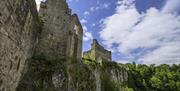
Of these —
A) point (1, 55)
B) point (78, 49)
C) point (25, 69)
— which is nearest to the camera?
point (1, 55)

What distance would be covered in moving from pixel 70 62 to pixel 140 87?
35.7 m

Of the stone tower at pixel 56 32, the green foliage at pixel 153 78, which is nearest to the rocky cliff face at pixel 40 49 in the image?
the stone tower at pixel 56 32

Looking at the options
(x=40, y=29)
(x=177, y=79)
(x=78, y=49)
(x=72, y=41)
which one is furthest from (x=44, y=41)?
(x=177, y=79)

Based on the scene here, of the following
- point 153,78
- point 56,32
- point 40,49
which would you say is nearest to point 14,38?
point 40,49

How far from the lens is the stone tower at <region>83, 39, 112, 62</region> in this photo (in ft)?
102

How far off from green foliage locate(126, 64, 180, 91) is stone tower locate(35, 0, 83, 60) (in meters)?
33.4

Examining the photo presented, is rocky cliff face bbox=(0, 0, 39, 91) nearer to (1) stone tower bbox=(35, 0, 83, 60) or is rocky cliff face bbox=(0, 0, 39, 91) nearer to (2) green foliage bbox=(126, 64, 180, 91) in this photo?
A: (1) stone tower bbox=(35, 0, 83, 60)

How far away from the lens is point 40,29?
13.8m

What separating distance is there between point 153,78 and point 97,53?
24.8m

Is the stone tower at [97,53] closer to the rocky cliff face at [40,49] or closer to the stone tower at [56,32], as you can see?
the rocky cliff face at [40,49]

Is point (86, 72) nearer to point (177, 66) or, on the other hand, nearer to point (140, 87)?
point (140, 87)

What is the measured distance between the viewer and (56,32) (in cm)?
1421

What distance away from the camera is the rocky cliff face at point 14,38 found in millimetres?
7707

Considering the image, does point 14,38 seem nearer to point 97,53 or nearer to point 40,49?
point 40,49
